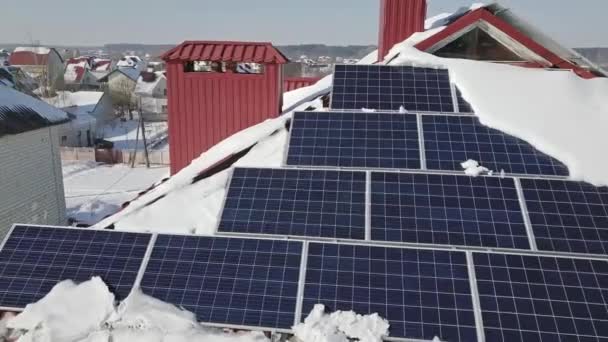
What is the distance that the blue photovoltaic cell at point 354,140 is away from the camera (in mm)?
7402

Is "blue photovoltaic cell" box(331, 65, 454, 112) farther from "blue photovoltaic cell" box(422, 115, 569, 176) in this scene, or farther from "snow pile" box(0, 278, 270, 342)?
"snow pile" box(0, 278, 270, 342)

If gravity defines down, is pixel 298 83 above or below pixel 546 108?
below

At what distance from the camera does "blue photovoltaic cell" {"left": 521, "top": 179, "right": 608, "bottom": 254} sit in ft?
19.3

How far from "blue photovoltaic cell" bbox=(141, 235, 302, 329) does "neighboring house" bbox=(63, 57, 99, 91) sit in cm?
7520

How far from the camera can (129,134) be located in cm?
5112

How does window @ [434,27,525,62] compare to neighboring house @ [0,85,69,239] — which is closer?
window @ [434,27,525,62]

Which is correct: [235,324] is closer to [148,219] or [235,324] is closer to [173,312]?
[173,312]

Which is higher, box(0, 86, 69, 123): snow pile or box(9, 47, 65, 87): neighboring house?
box(0, 86, 69, 123): snow pile

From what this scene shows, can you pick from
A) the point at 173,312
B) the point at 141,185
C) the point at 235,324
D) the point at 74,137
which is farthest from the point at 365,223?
the point at 74,137

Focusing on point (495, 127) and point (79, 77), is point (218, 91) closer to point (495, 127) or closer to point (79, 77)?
point (495, 127)

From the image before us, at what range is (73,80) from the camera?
7331 centimetres

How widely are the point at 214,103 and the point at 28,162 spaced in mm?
12541

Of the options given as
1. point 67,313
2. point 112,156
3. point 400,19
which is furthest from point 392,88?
point 112,156

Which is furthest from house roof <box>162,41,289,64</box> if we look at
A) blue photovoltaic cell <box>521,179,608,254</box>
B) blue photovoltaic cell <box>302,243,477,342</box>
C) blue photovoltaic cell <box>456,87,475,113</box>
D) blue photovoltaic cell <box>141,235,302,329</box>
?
blue photovoltaic cell <box>521,179,608,254</box>
